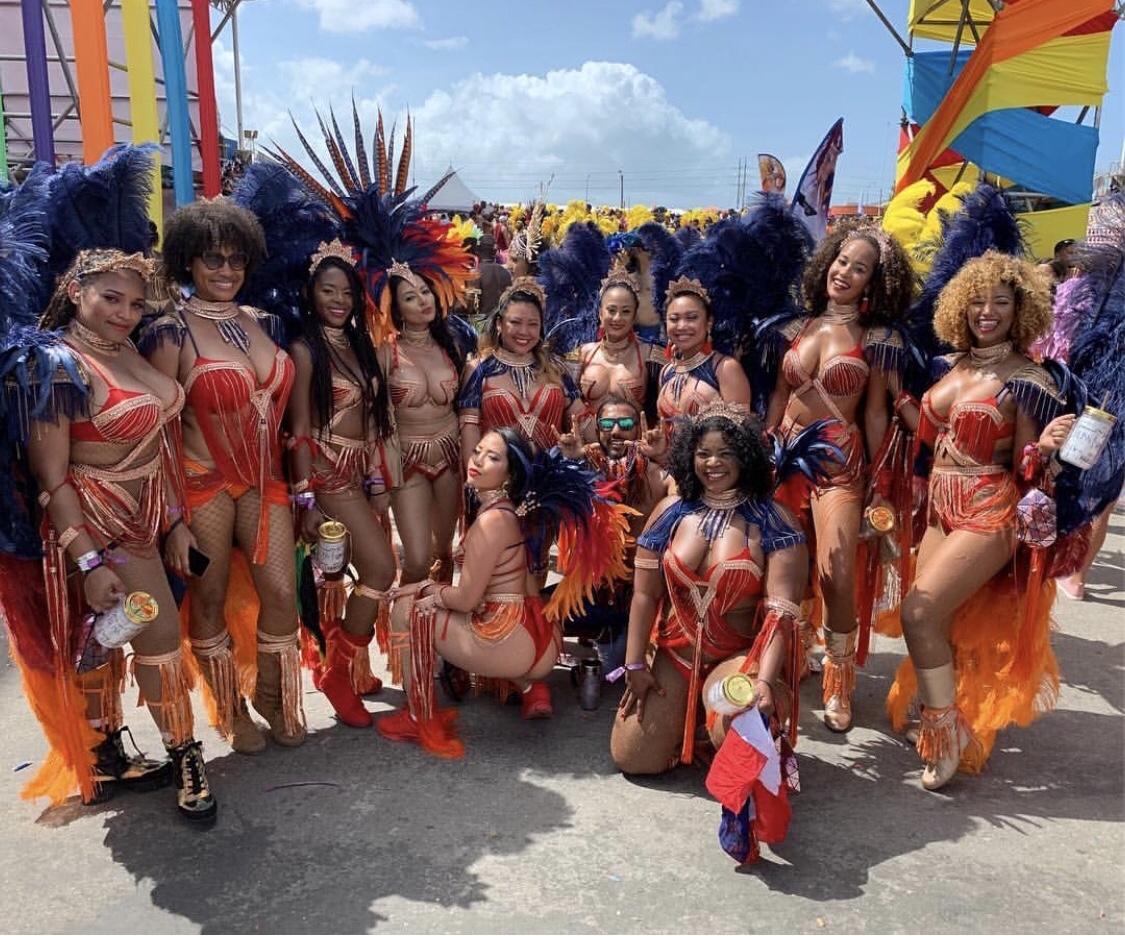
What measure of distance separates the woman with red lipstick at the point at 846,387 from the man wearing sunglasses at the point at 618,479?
2.33 ft

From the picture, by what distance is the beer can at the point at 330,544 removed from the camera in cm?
343

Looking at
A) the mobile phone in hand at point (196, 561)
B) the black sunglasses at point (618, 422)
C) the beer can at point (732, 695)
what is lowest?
the beer can at point (732, 695)

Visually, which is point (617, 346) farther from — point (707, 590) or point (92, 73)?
point (92, 73)

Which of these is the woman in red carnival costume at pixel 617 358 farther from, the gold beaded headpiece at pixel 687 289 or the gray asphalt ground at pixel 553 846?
the gray asphalt ground at pixel 553 846

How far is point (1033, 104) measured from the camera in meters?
8.38

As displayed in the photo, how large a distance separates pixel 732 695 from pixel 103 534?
82.4 inches

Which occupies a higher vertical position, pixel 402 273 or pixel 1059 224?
pixel 1059 224

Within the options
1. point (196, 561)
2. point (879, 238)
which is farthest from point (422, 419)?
point (879, 238)

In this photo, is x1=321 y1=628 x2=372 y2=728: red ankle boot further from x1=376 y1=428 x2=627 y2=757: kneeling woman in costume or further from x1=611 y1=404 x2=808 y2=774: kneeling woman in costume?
x1=611 y1=404 x2=808 y2=774: kneeling woman in costume

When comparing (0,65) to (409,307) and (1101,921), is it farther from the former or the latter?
(1101,921)

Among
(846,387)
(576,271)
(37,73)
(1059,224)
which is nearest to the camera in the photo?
(846,387)

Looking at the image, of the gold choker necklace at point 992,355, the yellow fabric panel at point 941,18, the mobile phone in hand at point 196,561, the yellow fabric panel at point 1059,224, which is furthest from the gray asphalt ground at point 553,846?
the yellow fabric panel at point 941,18

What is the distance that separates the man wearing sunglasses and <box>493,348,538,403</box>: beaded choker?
28 cm

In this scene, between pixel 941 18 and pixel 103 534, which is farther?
pixel 941 18
